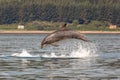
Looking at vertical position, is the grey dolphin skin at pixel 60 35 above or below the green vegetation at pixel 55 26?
above

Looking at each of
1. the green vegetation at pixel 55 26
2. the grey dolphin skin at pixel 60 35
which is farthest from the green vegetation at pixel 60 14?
the grey dolphin skin at pixel 60 35

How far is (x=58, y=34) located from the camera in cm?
4122

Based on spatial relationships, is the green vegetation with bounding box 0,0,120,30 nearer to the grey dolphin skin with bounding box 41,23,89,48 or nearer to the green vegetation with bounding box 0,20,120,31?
the green vegetation with bounding box 0,20,120,31

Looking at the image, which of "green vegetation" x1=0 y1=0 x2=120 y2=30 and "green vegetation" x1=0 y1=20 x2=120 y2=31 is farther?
"green vegetation" x1=0 y1=0 x2=120 y2=30

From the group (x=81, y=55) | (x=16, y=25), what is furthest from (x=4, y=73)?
(x=16, y=25)

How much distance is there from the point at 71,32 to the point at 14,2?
6252 inches

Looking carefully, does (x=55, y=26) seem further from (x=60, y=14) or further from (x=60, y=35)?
(x=60, y=35)

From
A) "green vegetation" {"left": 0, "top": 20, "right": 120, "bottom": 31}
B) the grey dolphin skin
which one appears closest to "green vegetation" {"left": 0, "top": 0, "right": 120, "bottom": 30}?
"green vegetation" {"left": 0, "top": 20, "right": 120, "bottom": 31}

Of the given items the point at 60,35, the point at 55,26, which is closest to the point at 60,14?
the point at 55,26

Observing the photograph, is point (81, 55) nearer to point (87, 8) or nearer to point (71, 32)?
point (71, 32)

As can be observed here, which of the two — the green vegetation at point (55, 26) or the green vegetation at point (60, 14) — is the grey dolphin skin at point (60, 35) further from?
the green vegetation at point (60, 14)

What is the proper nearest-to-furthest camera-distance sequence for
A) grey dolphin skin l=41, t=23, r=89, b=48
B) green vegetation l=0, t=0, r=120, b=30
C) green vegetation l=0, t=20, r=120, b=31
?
grey dolphin skin l=41, t=23, r=89, b=48
green vegetation l=0, t=20, r=120, b=31
green vegetation l=0, t=0, r=120, b=30

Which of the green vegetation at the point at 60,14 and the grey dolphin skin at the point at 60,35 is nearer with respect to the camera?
the grey dolphin skin at the point at 60,35

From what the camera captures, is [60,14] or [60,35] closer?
[60,35]
